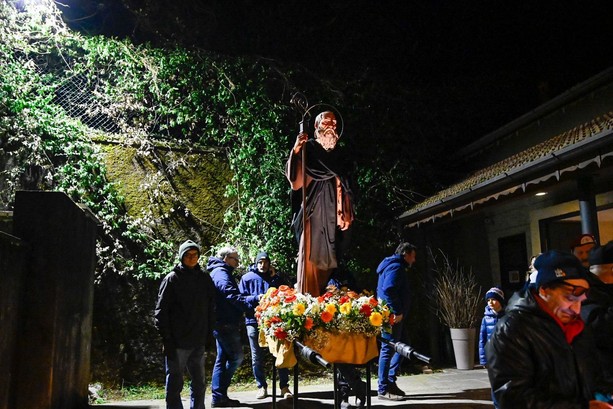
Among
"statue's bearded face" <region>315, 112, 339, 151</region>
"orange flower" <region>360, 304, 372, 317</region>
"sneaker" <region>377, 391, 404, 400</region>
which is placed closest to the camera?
"orange flower" <region>360, 304, 372, 317</region>

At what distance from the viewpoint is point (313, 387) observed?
7.79 metres

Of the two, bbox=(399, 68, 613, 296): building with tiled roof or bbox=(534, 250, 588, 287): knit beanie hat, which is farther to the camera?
bbox=(399, 68, 613, 296): building with tiled roof

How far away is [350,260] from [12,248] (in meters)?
6.48

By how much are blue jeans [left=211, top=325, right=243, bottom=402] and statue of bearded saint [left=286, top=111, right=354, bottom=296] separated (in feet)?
6.62

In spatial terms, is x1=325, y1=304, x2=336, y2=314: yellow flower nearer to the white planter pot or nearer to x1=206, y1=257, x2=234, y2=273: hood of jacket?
x1=206, y1=257, x2=234, y2=273: hood of jacket

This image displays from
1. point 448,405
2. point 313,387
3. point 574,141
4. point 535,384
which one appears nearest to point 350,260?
point 313,387

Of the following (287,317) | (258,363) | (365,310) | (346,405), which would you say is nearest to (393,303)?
(346,405)

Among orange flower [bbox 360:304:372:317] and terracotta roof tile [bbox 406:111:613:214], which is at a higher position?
terracotta roof tile [bbox 406:111:613:214]

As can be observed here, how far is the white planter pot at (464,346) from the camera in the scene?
902 centimetres

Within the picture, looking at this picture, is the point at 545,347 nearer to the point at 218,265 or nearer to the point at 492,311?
the point at 218,265

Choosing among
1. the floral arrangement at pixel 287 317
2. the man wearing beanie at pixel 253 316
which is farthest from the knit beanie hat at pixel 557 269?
the man wearing beanie at pixel 253 316

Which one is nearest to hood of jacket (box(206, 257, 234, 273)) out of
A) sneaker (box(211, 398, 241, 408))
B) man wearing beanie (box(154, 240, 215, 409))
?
man wearing beanie (box(154, 240, 215, 409))

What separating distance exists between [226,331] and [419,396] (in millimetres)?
2715

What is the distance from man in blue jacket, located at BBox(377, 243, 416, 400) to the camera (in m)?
6.53
